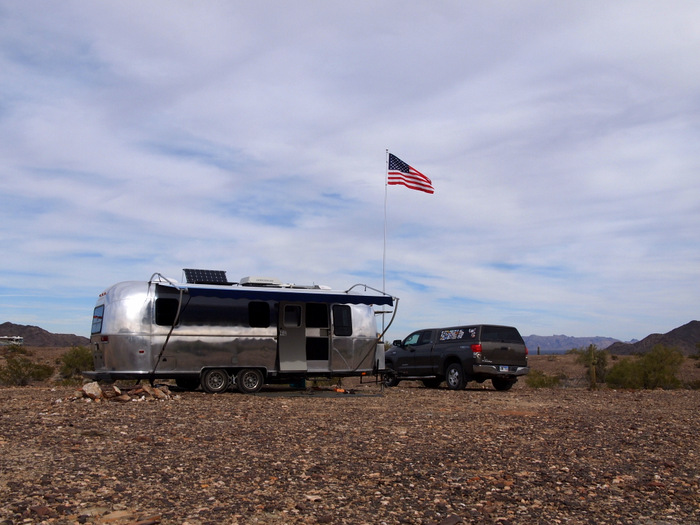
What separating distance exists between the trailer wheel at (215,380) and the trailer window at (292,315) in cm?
187

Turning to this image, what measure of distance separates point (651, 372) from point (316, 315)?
13585 mm

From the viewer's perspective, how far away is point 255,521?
528 centimetres

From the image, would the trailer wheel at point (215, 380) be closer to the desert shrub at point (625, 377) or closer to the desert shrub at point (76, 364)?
the desert shrub at point (76, 364)

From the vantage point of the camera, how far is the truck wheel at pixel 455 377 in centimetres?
1844

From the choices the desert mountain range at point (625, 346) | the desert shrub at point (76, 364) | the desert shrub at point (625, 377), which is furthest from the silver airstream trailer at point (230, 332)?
Answer: the desert mountain range at point (625, 346)

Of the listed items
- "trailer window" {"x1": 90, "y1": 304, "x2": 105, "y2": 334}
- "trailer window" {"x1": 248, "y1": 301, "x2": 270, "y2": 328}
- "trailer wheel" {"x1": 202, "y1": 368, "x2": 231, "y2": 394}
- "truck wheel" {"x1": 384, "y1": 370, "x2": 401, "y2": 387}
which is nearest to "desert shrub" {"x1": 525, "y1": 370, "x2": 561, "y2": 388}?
"truck wheel" {"x1": 384, "y1": 370, "x2": 401, "y2": 387}

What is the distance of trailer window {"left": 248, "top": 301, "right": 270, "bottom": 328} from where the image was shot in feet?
51.4

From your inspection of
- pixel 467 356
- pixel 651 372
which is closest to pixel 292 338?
pixel 467 356

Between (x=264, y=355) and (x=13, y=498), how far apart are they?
10226mm

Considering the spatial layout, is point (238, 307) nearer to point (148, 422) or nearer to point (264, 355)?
point (264, 355)

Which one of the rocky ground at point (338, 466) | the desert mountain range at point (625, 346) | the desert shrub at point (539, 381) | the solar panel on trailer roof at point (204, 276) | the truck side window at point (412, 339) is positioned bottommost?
the rocky ground at point (338, 466)

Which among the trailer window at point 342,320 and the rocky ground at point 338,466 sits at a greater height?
the trailer window at point 342,320

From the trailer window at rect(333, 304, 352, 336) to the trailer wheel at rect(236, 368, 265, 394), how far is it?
7.11 ft

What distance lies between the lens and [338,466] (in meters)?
7.11
